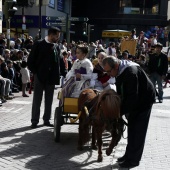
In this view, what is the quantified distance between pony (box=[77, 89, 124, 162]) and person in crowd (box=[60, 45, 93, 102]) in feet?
3.15

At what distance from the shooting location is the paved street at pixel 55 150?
6.16m

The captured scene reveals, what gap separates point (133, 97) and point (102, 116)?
0.58 meters

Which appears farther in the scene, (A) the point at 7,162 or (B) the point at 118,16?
(B) the point at 118,16

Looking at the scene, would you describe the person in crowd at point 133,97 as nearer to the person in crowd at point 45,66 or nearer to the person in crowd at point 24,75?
the person in crowd at point 45,66

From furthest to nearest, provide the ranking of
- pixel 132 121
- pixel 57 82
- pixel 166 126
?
pixel 166 126 → pixel 57 82 → pixel 132 121

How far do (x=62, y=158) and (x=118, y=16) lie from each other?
157ft

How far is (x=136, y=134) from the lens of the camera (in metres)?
5.98

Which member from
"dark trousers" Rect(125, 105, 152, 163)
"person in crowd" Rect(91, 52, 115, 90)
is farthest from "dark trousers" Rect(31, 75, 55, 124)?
"dark trousers" Rect(125, 105, 152, 163)

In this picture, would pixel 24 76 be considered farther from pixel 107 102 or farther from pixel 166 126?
pixel 107 102

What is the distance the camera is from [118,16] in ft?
174

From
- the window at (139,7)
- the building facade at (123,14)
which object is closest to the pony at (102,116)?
the building facade at (123,14)

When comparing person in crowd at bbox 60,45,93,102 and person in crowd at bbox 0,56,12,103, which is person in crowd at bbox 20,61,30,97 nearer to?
person in crowd at bbox 0,56,12,103

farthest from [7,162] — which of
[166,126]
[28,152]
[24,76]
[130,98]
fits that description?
[24,76]

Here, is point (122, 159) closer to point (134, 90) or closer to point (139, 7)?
point (134, 90)
